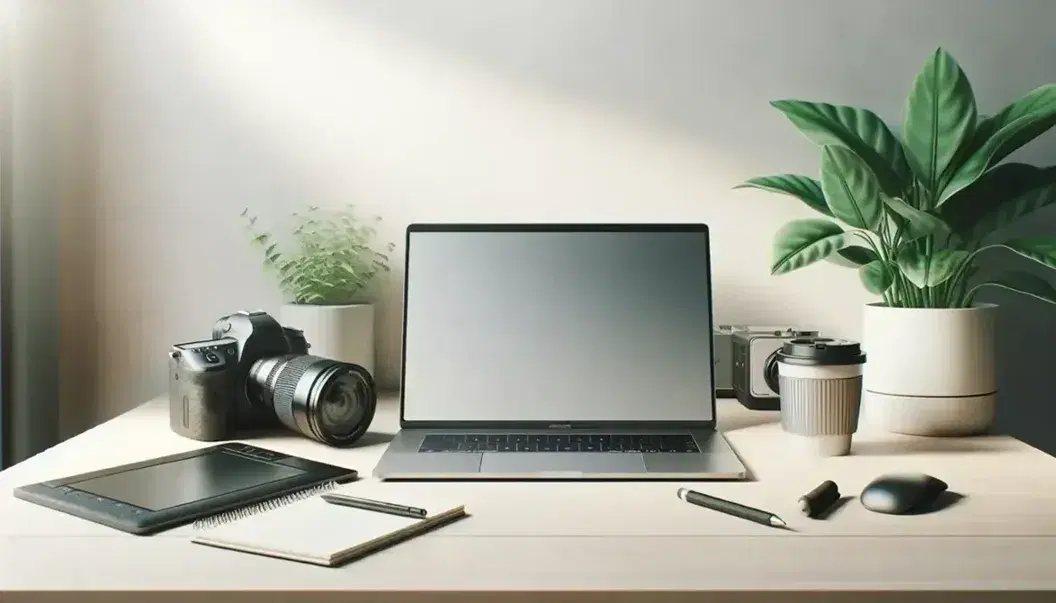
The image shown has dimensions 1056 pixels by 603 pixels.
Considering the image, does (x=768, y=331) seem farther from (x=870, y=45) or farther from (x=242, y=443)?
(x=242, y=443)

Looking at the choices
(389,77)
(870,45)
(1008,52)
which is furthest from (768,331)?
(389,77)

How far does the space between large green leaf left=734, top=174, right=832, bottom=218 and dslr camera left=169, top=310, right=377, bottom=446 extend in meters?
0.61

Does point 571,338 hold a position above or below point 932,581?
above

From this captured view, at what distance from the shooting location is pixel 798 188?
1268 mm

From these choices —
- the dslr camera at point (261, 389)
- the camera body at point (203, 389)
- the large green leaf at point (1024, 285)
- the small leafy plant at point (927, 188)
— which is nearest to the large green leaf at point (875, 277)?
the small leafy plant at point (927, 188)

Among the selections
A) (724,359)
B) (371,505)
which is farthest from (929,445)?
(371,505)

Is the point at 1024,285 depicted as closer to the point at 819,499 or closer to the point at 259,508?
the point at 819,499

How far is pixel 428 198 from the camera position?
1.44 m

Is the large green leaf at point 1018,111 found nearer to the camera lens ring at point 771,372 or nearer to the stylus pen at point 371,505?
the camera lens ring at point 771,372

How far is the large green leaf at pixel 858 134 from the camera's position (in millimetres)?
1183

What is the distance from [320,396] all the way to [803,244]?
64cm

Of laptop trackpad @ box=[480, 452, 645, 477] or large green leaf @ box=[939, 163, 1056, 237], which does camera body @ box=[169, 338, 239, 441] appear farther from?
large green leaf @ box=[939, 163, 1056, 237]

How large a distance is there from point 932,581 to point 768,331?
2.25 ft

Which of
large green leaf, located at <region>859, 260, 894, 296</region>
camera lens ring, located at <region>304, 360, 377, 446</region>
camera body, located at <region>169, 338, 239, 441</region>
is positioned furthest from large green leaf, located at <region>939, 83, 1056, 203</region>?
camera body, located at <region>169, 338, 239, 441</region>
